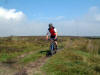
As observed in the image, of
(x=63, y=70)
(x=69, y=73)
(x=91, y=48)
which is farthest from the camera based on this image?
(x=91, y=48)

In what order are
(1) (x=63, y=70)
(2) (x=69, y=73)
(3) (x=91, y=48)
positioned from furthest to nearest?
(3) (x=91, y=48) → (1) (x=63, y=70) → (2) (x=69, y=73)

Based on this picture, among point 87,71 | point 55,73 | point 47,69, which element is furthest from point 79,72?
point 47,69

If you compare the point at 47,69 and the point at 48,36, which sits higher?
the point at 48,36

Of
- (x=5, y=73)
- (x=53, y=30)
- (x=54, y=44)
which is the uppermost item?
(x=53, y=30)

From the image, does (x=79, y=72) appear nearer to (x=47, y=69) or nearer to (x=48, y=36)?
(x=47, y=69)

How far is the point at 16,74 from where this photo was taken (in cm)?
645

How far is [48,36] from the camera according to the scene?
12305 millimetres

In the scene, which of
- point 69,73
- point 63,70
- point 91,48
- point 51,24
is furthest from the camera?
point 91,48

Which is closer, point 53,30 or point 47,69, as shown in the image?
point 47,69

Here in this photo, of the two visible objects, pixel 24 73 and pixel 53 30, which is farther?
→ pixel 53 30

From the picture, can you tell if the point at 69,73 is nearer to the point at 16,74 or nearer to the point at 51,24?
the point at 16,74

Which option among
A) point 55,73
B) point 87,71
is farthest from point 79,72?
point 55,73

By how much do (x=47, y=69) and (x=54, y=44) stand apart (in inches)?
182

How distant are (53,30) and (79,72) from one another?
18.8 ft
